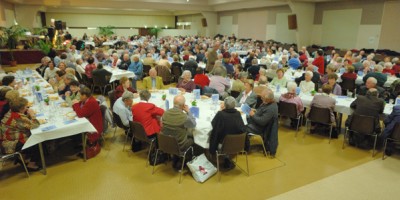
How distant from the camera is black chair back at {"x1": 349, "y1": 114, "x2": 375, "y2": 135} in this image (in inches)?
203

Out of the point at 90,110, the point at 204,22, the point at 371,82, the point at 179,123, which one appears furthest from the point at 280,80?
the point at 204,22

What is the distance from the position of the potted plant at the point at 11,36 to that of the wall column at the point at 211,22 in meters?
15.3

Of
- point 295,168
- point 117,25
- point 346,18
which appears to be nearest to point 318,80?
→ point 295,168

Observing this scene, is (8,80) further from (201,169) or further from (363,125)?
(363,125)

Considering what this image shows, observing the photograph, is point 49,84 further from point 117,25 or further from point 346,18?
point 117,25

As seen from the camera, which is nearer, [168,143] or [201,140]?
Answer: [168,143]

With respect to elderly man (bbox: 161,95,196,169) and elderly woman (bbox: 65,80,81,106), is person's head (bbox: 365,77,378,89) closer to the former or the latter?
elderly man (bbox: 161,95,196,169)

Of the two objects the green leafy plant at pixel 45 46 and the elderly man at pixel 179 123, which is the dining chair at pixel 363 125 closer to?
Answer: the elderly man at pixel 179 123

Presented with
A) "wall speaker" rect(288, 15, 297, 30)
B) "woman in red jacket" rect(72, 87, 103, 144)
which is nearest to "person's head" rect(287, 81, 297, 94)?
"woman in red jacket" rect(72, 87, 103, 144)

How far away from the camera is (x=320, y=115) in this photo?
5750mm

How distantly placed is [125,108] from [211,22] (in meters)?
22.3

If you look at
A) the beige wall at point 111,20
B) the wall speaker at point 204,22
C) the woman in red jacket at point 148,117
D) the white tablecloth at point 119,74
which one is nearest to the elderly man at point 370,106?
the woman in red jacket at point 148,117

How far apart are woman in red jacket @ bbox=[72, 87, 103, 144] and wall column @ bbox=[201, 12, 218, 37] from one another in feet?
72.3

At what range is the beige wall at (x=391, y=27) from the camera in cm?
1270
